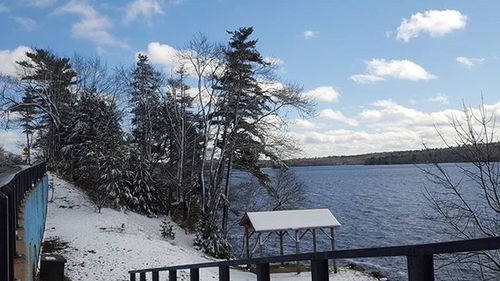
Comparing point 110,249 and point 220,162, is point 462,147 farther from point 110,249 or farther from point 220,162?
point 220,162

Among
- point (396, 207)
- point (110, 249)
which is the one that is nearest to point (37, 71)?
point (110, 249)

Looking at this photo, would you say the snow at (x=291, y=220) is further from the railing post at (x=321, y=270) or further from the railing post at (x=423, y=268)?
the railing post at (x=423, y=268)

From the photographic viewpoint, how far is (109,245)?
1895 centimetres

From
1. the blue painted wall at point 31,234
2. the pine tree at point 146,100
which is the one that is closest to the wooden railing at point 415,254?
the blue painted wall at point 31,234

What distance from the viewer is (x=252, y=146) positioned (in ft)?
98.2

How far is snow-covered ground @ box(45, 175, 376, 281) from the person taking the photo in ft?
52.9

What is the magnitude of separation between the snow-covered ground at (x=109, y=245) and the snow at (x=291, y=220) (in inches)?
90.1

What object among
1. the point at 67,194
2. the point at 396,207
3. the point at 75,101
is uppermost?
the point at 75,101

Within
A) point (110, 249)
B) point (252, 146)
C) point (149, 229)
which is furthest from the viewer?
point (252, 146)

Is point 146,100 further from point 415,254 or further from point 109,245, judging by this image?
point 415,254

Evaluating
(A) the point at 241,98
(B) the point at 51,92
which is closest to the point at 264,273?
(A) the point at 241,98

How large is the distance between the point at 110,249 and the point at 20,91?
26.2 meters

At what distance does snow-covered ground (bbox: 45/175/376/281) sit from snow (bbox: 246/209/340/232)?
2.29 metres

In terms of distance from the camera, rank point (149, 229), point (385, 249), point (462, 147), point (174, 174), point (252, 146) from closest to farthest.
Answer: point (385, 249)
point (462, 147)
point (149, 229)
point (252, 146)
point (174, 174)
